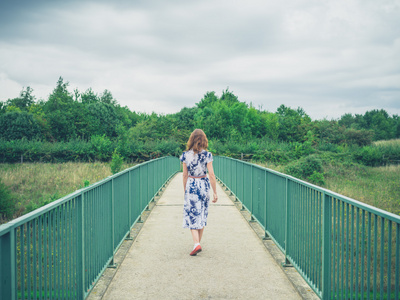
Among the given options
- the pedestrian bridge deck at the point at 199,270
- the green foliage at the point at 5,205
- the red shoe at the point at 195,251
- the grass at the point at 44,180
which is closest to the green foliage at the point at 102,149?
the grass at the point at 44,180

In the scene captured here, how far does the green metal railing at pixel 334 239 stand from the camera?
2570mm

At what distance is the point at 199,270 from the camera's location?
489cm

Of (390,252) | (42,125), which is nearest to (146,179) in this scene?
(390,252)

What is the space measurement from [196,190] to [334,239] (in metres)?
2.73

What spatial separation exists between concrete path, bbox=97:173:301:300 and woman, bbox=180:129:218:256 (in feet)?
1.58

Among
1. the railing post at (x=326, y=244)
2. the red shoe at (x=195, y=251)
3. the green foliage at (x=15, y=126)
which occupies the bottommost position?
the red shoe at (x=195, y=251)

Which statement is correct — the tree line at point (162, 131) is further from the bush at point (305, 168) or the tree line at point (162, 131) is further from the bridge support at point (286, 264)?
the bridge support at point (286, 264)

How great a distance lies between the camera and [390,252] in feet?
7.93

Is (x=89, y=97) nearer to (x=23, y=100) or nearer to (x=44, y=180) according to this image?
(x=23, y=100)

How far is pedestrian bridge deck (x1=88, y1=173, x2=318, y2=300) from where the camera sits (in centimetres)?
414

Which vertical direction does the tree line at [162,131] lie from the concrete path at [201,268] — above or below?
above

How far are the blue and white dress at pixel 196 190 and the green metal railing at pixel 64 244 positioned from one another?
1089 mm

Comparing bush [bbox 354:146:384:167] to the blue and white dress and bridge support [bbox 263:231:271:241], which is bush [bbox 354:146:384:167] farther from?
the blue and white dress

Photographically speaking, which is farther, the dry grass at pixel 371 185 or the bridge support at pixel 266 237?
the dry grass at pixel 371 185
